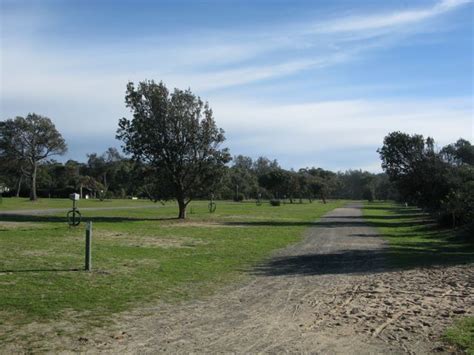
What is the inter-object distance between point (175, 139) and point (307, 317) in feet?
97.5

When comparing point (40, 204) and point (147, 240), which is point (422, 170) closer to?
point (147, 240)


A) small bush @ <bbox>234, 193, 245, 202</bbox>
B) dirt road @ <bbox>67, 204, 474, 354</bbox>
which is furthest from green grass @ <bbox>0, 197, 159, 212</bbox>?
small bush @ <bbox>234, 193, 245, 202</bbox>

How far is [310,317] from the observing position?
26.7 ft

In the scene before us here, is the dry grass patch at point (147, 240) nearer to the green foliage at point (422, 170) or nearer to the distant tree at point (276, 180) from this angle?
the green foliage at point (422, 170)

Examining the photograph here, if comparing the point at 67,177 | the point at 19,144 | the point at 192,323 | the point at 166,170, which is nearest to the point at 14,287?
the point at 192,323

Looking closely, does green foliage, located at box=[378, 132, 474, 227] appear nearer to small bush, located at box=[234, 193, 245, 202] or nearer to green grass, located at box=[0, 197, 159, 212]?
green grass, located at box=[0, 197, 159, 212]

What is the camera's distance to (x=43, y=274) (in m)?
11.1

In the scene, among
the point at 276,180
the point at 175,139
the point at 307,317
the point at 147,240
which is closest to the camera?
the point at 307,317

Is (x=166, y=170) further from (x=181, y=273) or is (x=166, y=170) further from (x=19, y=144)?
(x=19, y=144)

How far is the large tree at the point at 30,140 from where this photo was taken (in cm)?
7000

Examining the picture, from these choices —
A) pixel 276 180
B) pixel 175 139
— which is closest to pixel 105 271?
pixel 175 139

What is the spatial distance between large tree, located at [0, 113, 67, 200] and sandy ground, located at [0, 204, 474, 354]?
64.5m

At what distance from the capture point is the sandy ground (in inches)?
254

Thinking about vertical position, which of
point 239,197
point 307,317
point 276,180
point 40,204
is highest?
point 276,180
